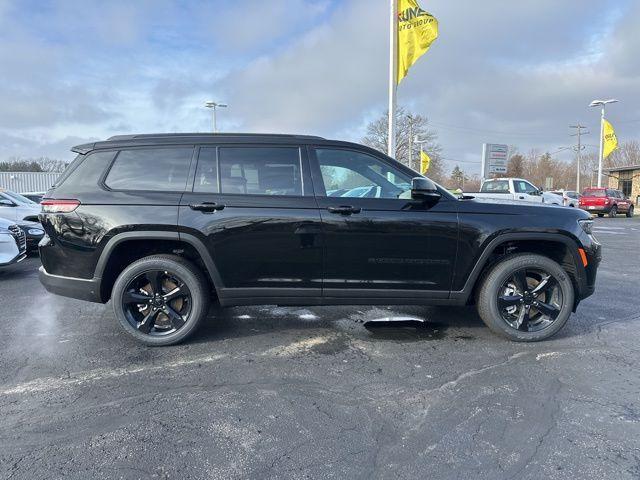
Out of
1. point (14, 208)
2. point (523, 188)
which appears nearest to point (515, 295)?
point (14, 208)

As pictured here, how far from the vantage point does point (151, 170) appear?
13.2 ft

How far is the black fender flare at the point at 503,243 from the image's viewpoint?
3953mm

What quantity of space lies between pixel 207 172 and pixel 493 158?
31197 millimetres

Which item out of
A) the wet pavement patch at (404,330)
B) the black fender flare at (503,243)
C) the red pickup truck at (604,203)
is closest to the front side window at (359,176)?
the black fender flare at (503,243)

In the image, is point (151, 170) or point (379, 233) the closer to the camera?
point (379, 233)

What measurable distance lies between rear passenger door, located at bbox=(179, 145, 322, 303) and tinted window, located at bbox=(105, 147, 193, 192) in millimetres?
137

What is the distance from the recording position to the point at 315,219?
3.86 metres

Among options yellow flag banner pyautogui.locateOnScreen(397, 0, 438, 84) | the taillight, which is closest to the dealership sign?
yellow flag banner pyautogui.locateOnScreen(397, 0, 438, 84)

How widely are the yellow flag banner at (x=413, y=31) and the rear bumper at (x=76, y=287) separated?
31.4 feet

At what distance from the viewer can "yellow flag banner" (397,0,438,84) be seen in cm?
1089

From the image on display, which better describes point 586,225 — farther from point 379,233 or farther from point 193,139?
point 193,139

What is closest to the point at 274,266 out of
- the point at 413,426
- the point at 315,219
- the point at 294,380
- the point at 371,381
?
the point at 315,219

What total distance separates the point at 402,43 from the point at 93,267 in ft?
32.0

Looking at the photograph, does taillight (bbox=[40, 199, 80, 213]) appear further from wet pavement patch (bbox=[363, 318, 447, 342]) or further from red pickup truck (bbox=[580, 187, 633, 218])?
red pickup truck (bbox=[580, 187, 633, 218])
